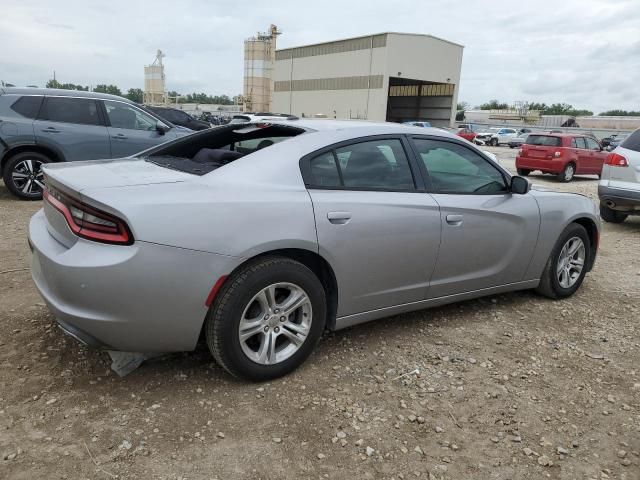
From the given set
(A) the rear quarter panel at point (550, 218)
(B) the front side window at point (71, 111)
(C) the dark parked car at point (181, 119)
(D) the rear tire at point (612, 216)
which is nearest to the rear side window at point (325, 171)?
(A) the rear quarter panel at point (550, 218)

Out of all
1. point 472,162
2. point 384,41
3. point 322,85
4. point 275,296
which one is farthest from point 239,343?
point 322,85

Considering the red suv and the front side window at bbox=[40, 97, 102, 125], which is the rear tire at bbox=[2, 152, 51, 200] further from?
the red suv

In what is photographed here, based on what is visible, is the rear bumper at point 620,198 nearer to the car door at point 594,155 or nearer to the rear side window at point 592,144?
the car door at point 594,155

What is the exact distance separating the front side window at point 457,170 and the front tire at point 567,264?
89 cm

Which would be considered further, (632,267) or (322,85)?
(322,85)

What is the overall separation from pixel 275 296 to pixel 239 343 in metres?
0.33

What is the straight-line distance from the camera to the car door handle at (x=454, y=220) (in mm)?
3592

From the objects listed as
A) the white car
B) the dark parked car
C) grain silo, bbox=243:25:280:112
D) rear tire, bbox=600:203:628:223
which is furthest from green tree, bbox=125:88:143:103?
rear tire, bbox=600:203:628:223

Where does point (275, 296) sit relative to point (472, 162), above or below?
below

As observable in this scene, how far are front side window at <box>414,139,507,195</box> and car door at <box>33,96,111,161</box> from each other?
632 centimetres

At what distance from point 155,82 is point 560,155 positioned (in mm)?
72806

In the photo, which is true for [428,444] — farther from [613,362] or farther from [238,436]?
[613,362]

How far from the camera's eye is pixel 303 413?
9.00ft

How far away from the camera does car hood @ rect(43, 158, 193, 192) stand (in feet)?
8.94
